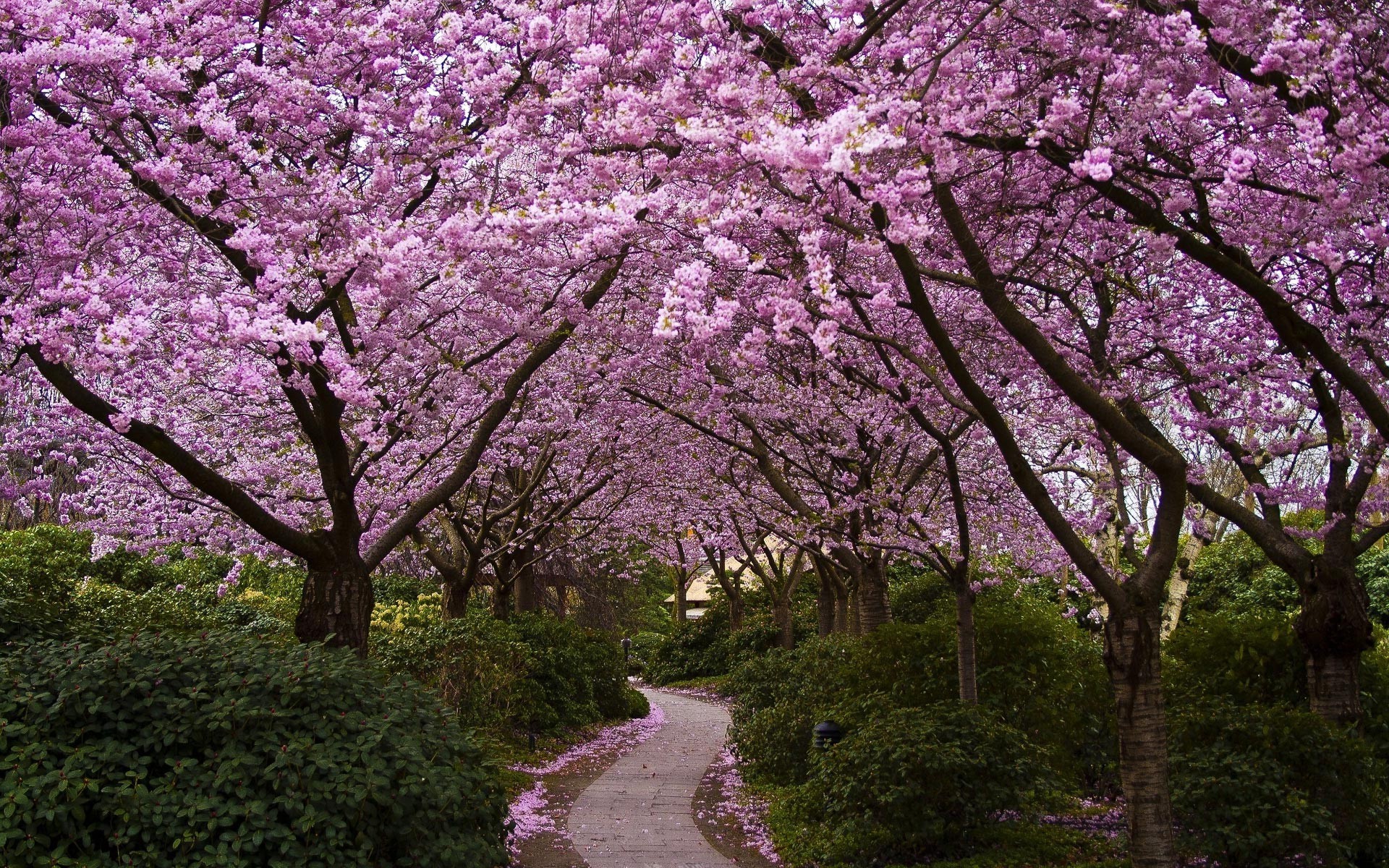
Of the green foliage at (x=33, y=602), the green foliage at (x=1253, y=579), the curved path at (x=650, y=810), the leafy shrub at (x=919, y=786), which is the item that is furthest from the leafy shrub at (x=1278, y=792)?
the green foliage at (x=1253, y=579)

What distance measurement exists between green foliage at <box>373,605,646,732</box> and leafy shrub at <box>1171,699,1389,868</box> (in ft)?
20.2

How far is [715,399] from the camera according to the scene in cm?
1084

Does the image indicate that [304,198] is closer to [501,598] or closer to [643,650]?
[501,598]

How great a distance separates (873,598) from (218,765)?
8645 mm

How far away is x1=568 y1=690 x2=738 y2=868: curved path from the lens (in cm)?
805

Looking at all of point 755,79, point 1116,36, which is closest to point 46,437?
point 755,79

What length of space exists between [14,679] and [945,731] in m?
5.70

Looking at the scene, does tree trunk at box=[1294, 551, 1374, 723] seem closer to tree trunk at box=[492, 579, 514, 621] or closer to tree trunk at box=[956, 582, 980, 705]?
tree trunk at box=[956, 582, 980, 705]

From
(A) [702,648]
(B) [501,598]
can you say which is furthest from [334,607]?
(A) [702,648]

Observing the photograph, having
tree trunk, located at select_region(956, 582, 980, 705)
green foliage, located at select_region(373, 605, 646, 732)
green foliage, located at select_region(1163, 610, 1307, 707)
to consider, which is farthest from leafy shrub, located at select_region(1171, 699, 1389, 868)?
green foliage, located at select_region(373, 605, 646, 732)

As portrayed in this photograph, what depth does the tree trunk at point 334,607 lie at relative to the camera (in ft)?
24.3

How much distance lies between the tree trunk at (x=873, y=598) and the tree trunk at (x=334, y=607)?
6.31m

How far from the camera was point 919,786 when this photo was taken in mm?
7039

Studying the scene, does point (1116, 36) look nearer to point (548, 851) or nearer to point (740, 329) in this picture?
point (740, 329)
